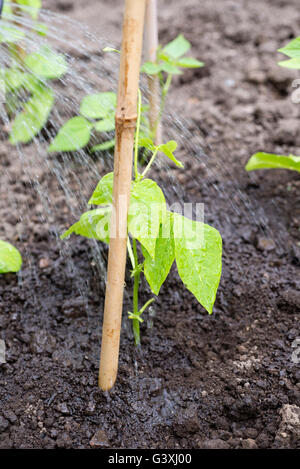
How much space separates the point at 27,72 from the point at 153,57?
1.77 feet

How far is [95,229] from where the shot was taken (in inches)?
46.8

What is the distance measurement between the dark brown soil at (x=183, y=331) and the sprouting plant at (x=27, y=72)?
7.4 inches

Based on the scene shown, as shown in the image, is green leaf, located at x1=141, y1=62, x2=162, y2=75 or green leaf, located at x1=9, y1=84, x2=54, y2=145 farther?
green leaf, located at x1=9, y1=84, x2=54, y2=145

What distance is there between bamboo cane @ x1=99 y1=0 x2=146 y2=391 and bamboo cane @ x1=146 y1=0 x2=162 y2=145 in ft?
3.07

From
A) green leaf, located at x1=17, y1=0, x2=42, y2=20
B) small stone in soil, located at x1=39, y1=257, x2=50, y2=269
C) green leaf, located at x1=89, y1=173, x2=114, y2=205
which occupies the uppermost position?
green leaf, located at x1=17, y1=0, x2=42, y2=20

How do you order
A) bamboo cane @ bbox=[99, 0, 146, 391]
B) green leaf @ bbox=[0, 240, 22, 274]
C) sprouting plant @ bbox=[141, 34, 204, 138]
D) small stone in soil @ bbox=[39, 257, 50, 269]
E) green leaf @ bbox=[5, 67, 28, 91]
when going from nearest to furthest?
bamboo cane @ bbox=[99, 0, 146, 391], green leaf @ bbox=[0, 240, 22, 274], small stone in soil @ bbox=[39, 257, 50, 269], sprouting plant @ bbox=[141, 34, 204, 138], green leaf @ bbox=[5, 67, 28, 91]

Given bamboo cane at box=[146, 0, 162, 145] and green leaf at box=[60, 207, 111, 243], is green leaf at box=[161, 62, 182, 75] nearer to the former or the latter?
bamboo cane at box=[146, 0, 162, 145]

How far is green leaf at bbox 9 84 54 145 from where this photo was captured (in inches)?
80.5

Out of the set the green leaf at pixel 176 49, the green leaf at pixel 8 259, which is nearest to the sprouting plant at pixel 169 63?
the green leaf at pixel 176 49

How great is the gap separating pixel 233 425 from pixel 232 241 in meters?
0.66

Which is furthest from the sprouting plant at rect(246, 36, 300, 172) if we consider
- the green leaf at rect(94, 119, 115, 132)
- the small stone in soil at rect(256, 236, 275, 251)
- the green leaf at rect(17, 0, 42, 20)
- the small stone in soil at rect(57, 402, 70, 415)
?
the green leaf at rect(17, 0, 42, 20)

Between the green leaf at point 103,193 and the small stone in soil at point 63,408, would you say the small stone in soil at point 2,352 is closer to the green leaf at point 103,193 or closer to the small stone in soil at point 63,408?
the small stone in soil at point 63,408
